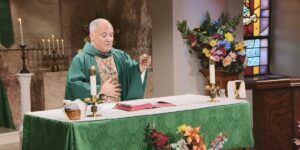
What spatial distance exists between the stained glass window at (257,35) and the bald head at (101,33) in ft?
15.0

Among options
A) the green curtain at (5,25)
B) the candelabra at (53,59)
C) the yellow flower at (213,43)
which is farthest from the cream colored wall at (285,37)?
the green curtain at (5,25)

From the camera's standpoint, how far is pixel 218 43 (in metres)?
6.13

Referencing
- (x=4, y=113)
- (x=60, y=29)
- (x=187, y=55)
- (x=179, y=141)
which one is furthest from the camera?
(x=60, y=29)

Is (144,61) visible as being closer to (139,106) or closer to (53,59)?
(139,106)

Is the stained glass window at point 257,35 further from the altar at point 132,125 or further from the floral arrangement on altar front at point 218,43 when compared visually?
the altar at point 132,125

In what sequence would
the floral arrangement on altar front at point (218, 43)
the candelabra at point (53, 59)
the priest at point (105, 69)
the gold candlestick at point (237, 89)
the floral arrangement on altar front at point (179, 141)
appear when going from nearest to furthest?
1. the floral arrangement on altar front at point (179, 141)
2. the gold candlestick at point (237, 89)
3. the priest at point (105, 69)
4. the floral arrangement on altar front at point (218, 43)
5. the candelabra at point (53, 59)

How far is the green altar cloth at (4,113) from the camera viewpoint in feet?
22.5

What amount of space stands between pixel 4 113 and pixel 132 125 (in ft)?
14.0

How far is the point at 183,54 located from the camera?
6598 mm

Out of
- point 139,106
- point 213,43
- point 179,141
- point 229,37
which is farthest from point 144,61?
point 229,37

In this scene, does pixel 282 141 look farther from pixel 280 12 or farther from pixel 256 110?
pixel 280 12

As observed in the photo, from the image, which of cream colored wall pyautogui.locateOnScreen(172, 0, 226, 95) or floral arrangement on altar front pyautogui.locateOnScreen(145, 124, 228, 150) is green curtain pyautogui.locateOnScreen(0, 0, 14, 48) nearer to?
cream colored wall pyautogui.locateOnScreen(172, 0, 226, 95)

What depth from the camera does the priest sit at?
4.03 metres

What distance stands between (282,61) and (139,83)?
15.4 ft
